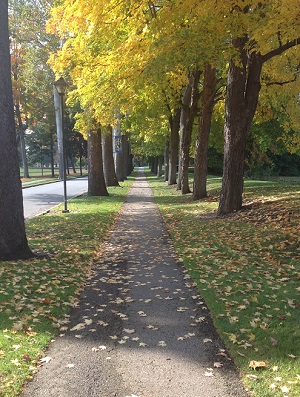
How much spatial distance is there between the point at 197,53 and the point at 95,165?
42.5 feet

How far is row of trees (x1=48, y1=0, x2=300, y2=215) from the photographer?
9.63 meters

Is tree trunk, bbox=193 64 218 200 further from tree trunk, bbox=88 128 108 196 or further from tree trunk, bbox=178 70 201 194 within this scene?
tree trunk, bbox=88 128 108 196

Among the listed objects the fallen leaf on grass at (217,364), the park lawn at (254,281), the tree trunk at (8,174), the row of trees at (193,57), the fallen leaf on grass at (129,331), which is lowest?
the fallen leaf on grass at (129,331)

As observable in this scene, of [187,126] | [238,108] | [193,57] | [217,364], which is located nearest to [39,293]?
[217,364]

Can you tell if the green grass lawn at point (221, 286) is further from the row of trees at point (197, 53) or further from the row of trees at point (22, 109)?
the row of trees at point (197, 53)

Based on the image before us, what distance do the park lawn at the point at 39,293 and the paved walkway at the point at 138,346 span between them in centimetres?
17

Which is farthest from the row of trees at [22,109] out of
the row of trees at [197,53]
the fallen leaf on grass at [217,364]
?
the fallen leaf on grass at [217,364]

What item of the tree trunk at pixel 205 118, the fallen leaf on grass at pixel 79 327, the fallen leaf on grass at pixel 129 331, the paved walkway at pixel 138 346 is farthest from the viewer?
the tree trunk at pixel 205 118

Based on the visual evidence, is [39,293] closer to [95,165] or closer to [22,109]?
[95,165]

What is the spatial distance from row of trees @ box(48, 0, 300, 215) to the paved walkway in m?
5.79

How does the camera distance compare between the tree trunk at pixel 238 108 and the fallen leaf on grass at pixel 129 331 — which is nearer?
the fallen leaf on grass at pixel 129 331

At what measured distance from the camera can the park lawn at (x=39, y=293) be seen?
400cm

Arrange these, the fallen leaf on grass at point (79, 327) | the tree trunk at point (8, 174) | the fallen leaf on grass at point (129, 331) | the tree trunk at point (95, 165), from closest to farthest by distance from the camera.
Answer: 1. the fallen leaf on grass at point (129, 331)
2. the fallen leaf on grass at point (79, 327)
3. the tree trunk at point (8, 174)
4. the tree trunk at point (95, 165)

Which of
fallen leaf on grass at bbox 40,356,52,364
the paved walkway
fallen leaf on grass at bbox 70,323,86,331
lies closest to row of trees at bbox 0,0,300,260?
the paved walkway
